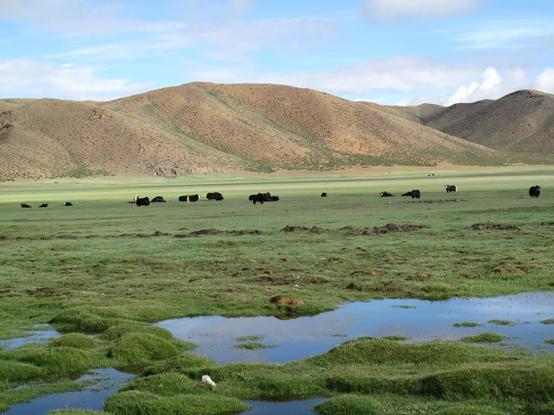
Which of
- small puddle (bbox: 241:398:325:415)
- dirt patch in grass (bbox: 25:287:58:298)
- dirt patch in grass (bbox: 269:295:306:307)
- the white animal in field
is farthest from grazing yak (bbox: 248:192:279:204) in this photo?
small puddle (bbox: 241:398:325:415)

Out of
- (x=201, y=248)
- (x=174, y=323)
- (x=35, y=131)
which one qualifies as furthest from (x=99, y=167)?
(x=174, y=323)

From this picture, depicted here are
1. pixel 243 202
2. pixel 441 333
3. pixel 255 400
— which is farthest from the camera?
pixel 243 202

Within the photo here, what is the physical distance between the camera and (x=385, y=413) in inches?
434

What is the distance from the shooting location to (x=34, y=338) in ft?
54.4

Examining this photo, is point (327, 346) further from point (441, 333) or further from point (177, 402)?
point (177, 402)

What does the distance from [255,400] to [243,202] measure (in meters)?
56.8

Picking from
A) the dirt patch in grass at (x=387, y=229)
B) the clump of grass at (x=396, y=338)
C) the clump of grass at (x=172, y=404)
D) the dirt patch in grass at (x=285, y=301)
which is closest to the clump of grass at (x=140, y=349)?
the clump of grass at (x=172, y=404)

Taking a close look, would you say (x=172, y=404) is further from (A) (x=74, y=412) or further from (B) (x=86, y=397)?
(B) (x=86, y=397)

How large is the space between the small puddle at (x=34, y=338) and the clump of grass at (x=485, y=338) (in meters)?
8.82

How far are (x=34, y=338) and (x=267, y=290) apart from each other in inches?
289

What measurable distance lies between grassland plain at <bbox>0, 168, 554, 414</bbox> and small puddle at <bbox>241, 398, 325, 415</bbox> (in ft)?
0.91

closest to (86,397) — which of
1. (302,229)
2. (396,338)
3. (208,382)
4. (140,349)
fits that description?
(208,382)

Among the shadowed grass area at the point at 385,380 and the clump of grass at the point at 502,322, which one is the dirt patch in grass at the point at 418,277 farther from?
the shadowed grass area at the point at 385,380

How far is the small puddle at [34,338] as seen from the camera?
52.2 feet
